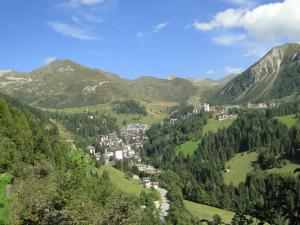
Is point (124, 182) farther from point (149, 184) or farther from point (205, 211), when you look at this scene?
point (205, 211)

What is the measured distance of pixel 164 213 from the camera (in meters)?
142

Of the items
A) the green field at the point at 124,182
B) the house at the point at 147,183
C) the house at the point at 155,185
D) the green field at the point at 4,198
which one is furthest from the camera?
the house at the point at 147,183

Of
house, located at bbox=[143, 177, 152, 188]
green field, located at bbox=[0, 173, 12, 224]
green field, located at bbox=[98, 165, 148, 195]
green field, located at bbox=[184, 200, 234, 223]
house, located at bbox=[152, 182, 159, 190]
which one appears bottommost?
green field, located at bbox=[184, 200, 234, 223]

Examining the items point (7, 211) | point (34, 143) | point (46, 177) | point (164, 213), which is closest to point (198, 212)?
point (164, 213)

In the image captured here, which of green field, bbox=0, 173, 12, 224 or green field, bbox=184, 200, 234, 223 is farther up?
green field, bbox=0, 173, 12, 224

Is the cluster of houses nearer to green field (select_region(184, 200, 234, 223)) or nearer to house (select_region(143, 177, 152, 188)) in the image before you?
house (select_region(143, 177, 152, 188))

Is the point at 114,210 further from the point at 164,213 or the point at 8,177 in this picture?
the point at 164,213

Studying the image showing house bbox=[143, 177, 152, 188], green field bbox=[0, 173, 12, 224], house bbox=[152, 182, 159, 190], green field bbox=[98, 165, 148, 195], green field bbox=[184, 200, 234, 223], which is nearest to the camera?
green field bbox=[0, 173, 12, 224]

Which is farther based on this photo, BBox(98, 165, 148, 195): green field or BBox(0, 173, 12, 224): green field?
BBox(98, 165, 148, 195): green field

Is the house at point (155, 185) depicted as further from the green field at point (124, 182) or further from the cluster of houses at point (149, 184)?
the green field at point (124, 182)

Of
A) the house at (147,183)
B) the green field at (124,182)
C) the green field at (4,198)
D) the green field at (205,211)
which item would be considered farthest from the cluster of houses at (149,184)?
the green field at (4,198)

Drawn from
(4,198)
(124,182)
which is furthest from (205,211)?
(4,198)

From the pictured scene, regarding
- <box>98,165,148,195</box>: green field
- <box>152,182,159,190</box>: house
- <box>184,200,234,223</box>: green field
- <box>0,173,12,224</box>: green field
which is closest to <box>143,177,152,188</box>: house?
<box>152,182,159,190</box>: house

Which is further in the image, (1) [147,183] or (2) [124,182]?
(1) [147,183]
